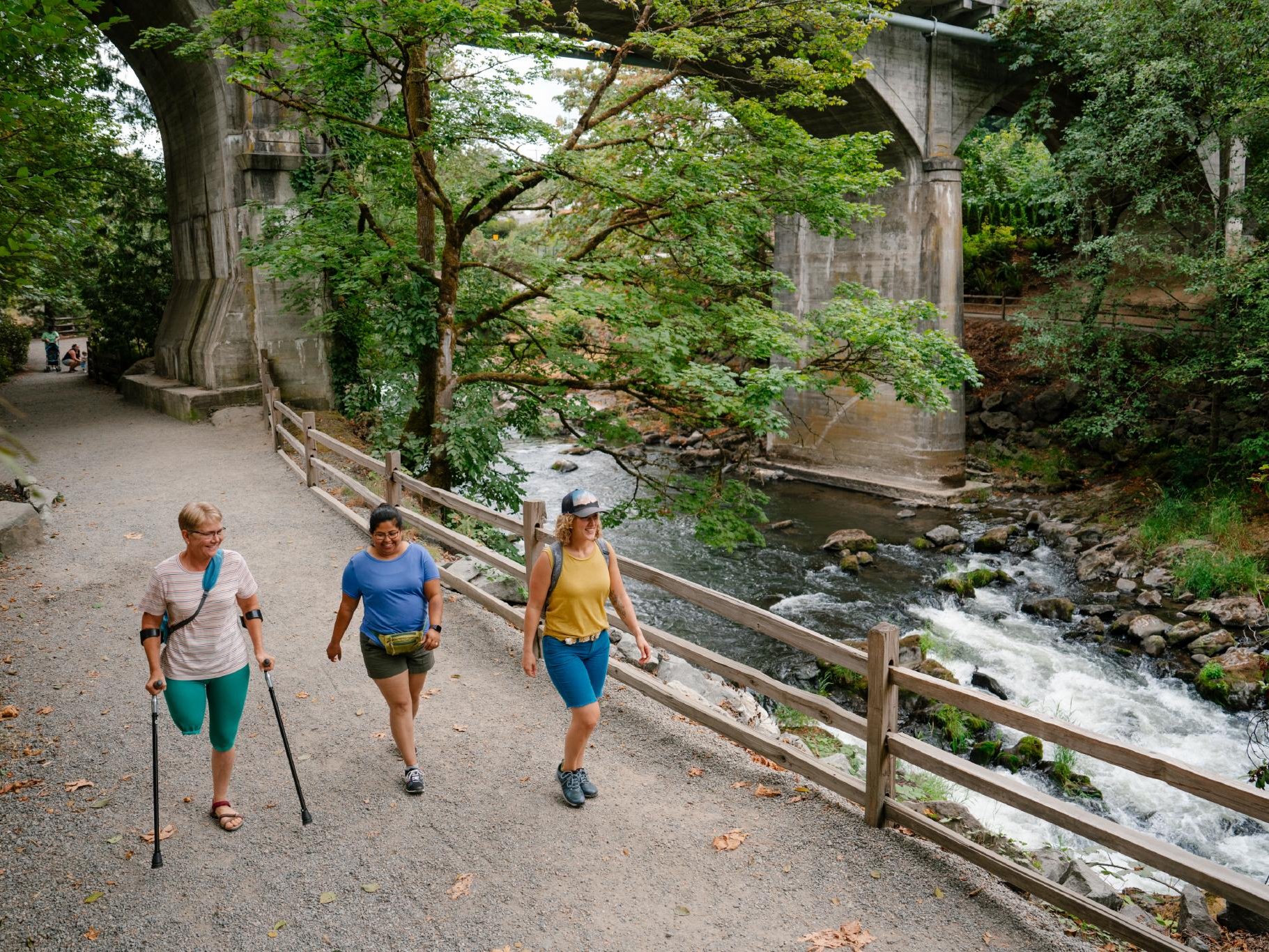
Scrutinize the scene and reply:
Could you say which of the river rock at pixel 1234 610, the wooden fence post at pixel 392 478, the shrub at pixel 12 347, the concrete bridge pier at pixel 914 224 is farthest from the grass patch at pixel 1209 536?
the shrub at pixel 12 347

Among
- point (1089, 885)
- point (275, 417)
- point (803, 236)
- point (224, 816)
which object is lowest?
point (1089, 885)

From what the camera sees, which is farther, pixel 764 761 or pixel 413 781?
pixel 764 761

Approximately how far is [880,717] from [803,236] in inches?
776

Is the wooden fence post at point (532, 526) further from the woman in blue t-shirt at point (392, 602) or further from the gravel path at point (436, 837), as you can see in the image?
the woman in blue t-shirt at point (392, 602)

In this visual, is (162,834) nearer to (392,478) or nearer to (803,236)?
(392,478)

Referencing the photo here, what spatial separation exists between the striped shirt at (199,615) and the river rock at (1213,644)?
11.8 m

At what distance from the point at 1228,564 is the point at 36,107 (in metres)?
16.1

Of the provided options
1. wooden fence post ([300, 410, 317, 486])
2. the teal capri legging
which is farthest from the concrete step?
the teal capri legging

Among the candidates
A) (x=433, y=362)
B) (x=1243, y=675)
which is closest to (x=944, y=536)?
(x=1243, y=675)

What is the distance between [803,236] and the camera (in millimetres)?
22578

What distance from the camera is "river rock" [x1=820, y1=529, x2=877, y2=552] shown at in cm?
1636

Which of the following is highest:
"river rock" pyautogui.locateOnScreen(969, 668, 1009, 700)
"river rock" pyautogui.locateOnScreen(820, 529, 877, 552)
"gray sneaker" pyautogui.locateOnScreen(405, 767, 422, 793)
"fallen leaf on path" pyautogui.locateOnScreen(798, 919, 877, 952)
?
"gray sneaker" pyautogui.locateOnScreen(405, 767, 422, 793)

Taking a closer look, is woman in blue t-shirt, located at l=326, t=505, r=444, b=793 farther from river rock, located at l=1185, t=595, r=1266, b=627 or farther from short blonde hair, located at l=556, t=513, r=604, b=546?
river rock, located at l=1185, t=595, r=1266, b=627

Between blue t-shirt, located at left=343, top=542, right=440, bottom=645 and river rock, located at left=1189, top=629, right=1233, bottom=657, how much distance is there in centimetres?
1095
